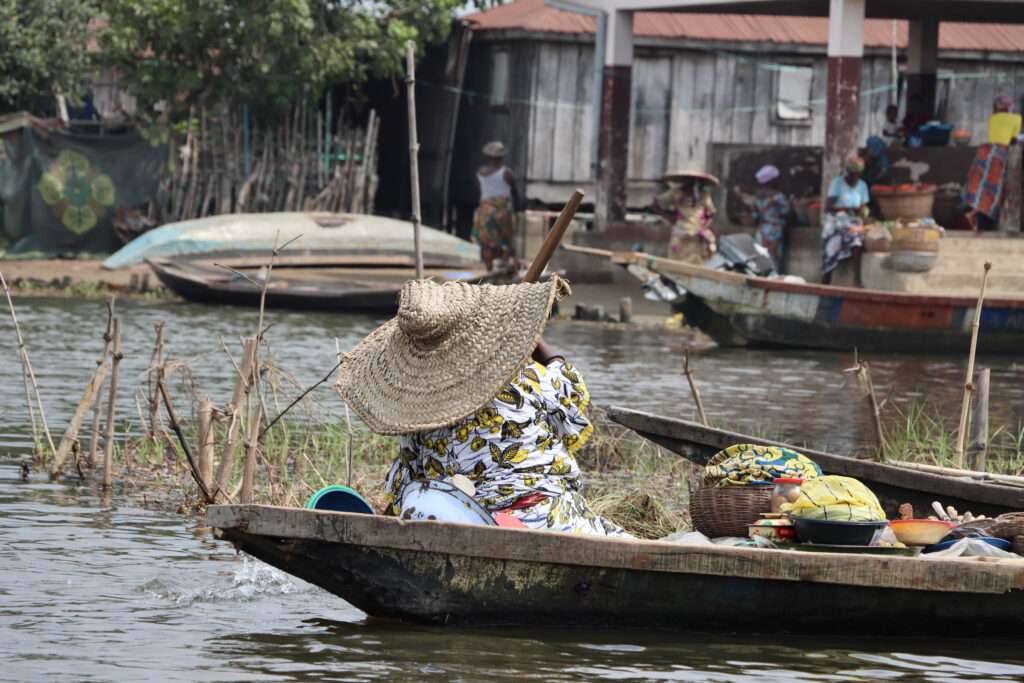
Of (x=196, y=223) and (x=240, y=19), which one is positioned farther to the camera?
(x=240, y=19)

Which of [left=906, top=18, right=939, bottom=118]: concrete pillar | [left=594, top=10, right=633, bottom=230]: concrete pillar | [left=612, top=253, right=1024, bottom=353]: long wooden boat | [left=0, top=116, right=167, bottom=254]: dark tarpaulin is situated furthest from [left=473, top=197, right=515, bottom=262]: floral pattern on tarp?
[left=906, top=18, right=939, bottom=118]: concrete pillar

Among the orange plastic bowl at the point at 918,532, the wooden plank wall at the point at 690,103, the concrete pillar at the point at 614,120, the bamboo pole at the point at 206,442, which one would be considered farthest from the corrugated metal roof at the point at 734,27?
the orange plastic bowl at the point at 918,532

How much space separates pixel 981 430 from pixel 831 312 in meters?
6.97

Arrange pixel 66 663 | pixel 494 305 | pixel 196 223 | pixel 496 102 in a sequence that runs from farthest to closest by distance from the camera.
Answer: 1. pixel 496 102
2. pixel 196 223
3. pixel 494 305
4. pixel 66 663

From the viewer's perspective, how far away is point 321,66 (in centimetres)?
2038

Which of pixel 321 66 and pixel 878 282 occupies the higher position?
pixel 321 66

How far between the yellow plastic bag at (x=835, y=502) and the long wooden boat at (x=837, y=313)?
29.6 ft

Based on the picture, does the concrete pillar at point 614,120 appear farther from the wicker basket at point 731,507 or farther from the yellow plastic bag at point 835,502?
the yellow plastic bag at point 835,502

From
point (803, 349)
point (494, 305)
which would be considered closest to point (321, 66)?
point (803, 349)

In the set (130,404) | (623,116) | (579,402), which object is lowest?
(130,404)

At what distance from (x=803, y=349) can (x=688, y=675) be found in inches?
414

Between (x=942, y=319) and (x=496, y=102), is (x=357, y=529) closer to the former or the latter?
(x=942, y=319)

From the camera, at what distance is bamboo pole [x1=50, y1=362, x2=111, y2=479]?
8341 millimetres

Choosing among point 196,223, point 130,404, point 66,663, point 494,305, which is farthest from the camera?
point 196,223
